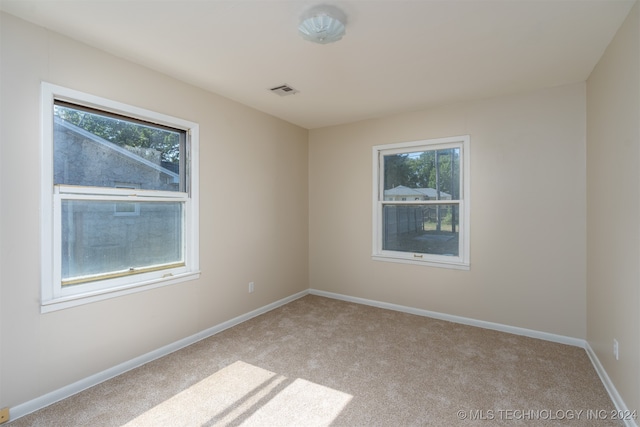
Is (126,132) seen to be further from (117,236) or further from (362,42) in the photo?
(362,42)

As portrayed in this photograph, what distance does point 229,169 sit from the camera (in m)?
3.38

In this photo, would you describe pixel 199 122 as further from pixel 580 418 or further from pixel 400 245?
pixel 580 418

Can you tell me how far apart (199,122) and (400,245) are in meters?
2.72

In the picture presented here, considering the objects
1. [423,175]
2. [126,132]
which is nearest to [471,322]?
[423,175]

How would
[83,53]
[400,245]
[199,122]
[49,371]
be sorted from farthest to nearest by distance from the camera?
[400,245] → [199,122] → [83,53] → [49,371]

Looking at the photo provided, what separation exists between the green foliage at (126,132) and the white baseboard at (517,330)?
9.22ft

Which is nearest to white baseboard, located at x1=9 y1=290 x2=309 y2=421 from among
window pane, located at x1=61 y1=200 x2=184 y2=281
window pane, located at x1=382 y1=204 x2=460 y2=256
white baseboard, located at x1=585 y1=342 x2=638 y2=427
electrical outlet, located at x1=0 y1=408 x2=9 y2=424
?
electrical outlet, located at x1=0 y1=408 x2=9 y2=424

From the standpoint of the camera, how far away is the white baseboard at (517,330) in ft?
6.79

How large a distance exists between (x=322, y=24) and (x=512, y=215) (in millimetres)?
2629

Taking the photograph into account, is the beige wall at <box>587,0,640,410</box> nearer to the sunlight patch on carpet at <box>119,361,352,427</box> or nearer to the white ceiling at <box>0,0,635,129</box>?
the white ceiling at <box>0,0,635,129</box>

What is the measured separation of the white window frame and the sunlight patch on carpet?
93 cm

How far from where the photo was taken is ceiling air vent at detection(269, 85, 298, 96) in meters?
3.05

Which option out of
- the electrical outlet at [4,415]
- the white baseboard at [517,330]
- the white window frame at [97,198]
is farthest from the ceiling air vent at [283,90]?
the electrical outlet at [4,415]

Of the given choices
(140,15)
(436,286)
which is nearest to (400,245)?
(436,286)
